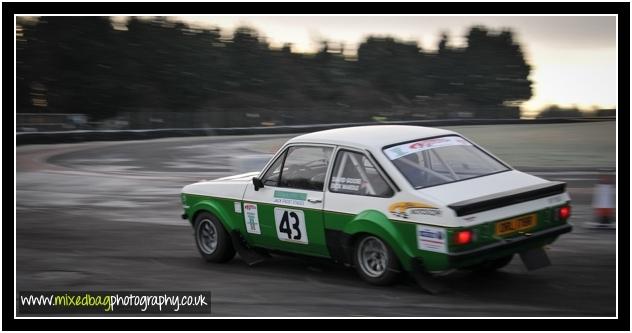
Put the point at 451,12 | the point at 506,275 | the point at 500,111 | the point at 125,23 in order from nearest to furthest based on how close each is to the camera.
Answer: the point at 506,275, the point at 451,12, the point at 500,111, the point at 125,23

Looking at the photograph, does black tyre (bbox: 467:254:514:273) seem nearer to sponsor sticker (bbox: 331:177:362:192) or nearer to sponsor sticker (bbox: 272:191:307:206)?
sponsor sticker (bbox: 331:177:362:192)

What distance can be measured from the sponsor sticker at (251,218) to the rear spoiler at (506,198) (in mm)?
2493

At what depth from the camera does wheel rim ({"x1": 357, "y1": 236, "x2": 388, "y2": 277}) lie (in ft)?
26.9

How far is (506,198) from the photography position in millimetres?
7734

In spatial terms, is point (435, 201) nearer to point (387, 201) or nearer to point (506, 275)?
point (387, 201)

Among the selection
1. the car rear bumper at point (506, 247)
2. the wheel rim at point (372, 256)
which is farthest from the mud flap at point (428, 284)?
the car rear bumper at point (506, 247)

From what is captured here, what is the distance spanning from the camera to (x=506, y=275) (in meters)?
8.84

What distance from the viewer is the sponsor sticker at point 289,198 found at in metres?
8.79

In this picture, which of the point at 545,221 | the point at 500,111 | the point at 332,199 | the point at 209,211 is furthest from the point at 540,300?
the point at 500,111

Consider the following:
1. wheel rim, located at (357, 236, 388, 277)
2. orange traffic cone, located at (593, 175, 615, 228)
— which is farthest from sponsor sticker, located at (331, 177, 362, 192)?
orange traffic cone, located at (593, 175, 615, 228)

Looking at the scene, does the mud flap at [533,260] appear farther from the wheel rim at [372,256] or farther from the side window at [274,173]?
the side window at [274,173]

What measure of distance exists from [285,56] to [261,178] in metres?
76.0

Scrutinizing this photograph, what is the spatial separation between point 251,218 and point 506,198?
111 inches

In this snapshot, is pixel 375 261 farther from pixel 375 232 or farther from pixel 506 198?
pixel 506 198
